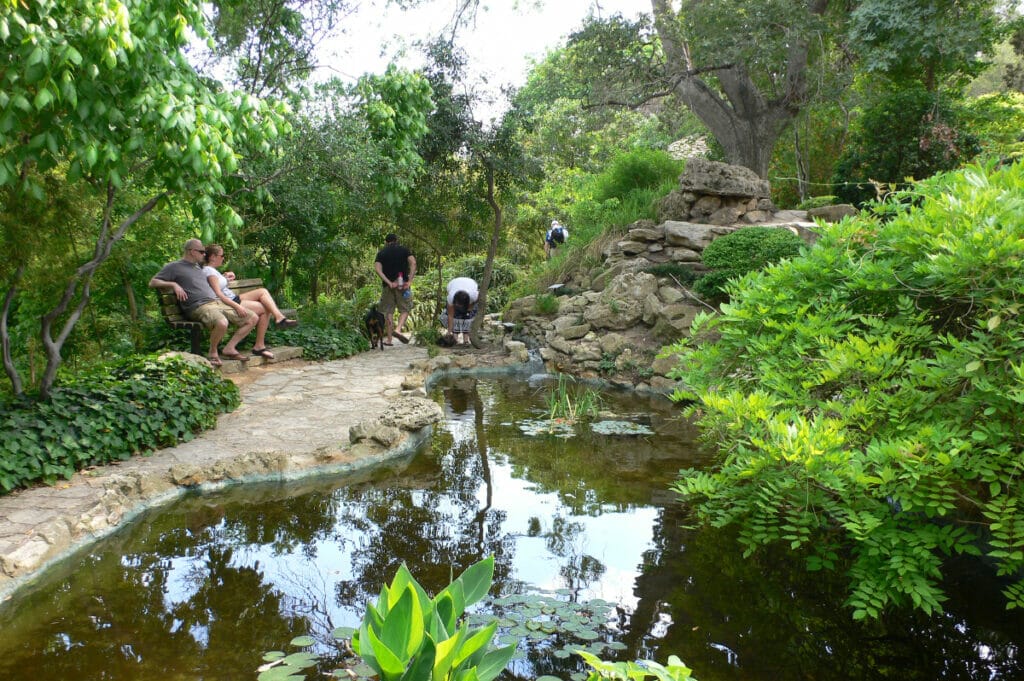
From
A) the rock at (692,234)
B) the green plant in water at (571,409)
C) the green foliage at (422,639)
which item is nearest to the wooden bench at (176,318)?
the green plant in water at (571,409)

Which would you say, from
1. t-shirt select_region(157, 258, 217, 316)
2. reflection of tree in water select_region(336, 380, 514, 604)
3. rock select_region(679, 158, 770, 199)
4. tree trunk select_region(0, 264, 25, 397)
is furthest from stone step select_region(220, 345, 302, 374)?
rock select_region(679, 158, 770, 199)

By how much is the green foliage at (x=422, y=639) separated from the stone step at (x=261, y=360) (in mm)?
6412

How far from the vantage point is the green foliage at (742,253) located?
8.25 metres

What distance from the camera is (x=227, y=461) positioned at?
431 centimetres

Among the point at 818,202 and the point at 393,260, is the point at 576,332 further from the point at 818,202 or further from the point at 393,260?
the point at 818,202

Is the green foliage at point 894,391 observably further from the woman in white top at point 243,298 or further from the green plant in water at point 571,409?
the woman in white top at point 243,298

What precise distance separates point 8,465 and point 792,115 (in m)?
13.2

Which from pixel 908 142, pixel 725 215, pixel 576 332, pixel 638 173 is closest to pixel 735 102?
pixel 638 173

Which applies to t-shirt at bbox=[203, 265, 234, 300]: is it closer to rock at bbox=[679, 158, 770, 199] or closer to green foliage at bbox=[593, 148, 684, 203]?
rock at bbox=[679, 158, 770, 199]

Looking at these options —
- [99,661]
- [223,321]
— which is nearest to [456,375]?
[223,321]

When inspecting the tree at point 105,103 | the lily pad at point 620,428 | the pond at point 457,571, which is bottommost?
the pond at point 457,571

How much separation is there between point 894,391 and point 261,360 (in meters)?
7.25

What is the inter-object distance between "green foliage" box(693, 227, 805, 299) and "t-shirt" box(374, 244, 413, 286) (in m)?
4.32

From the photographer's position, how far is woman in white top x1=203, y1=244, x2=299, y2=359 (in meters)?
7.33
